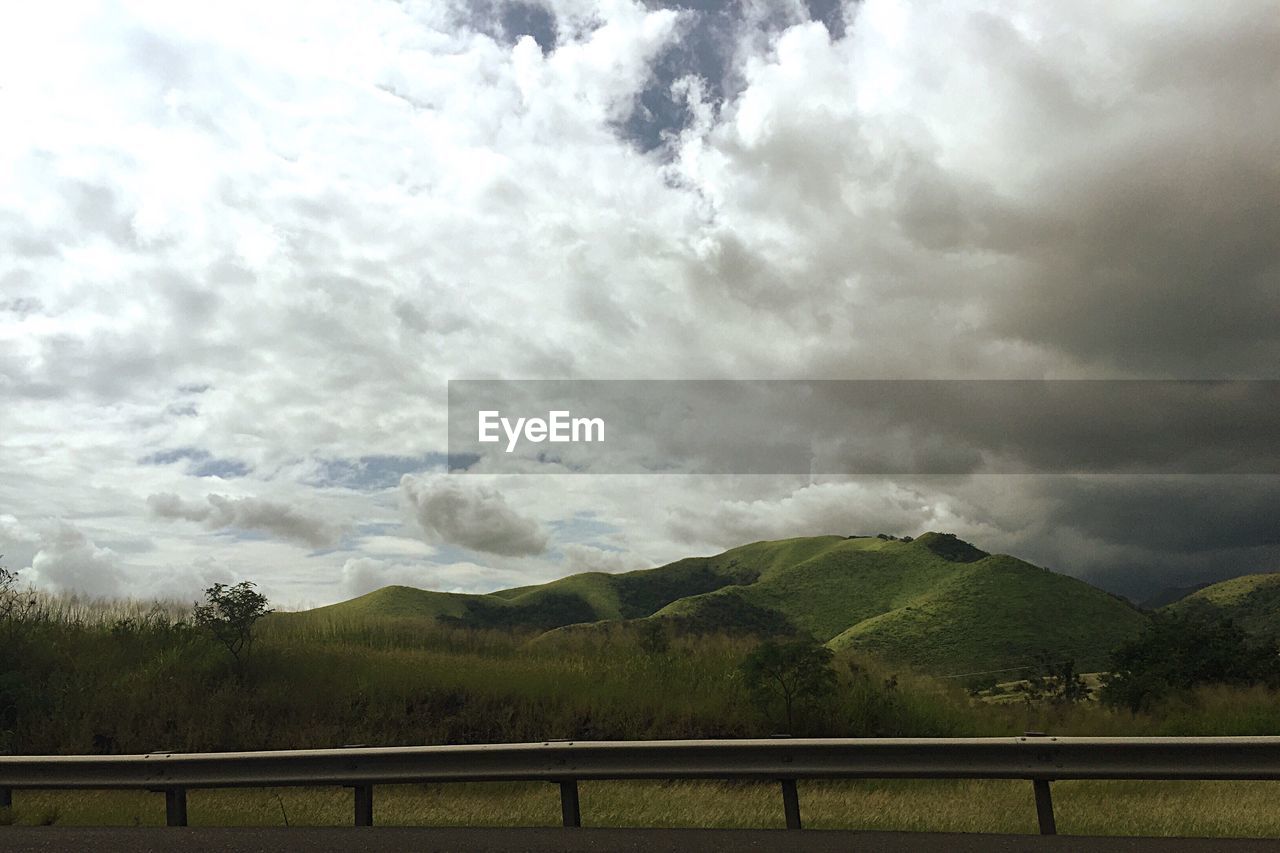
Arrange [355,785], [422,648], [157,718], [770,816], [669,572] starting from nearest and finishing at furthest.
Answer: [355,785] < [770,816] < [157,718] < [422,648] < [669,572]

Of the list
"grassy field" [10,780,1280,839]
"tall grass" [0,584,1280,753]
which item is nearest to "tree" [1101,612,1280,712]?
"tall grass" [0,584,1280,753]

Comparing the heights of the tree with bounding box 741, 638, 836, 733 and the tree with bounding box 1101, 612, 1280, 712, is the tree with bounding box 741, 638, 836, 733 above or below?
above

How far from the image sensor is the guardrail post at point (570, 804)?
8570 mm

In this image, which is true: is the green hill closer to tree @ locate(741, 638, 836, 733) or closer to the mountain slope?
the mountain slope

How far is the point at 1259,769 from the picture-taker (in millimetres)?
7422

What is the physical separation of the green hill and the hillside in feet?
25.2

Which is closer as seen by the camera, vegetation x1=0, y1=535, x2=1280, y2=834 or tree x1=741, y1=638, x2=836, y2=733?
vegetation x1=0, y1=535, x2=1280, y2=834

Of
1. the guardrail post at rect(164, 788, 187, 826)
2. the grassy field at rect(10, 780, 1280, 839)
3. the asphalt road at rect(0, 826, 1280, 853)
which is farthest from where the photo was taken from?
the guardrail post at rect(164, 788, 187, 826)

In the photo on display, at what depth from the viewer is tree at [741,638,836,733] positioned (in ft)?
58.8

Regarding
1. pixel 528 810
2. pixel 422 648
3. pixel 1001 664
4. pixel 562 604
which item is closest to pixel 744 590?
pixel 562 604

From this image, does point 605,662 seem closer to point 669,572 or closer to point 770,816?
point 770,816

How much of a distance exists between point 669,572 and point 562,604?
41.2m

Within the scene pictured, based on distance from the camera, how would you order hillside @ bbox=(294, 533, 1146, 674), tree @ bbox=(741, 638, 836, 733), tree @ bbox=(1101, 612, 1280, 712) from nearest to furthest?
tree @ bbox=(741, 638, 836, 733)
tree @ bbox=(1101, 612, 1280, 712)
hillside @ bbox=(294, 533, 1146, 674)

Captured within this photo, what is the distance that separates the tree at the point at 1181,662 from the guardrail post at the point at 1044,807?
1655 cm
